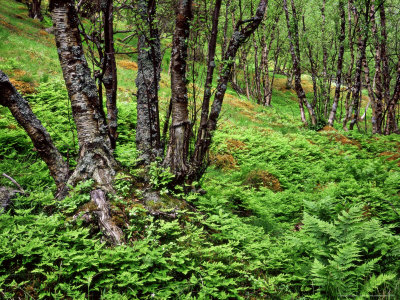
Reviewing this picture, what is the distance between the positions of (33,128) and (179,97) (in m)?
2.45

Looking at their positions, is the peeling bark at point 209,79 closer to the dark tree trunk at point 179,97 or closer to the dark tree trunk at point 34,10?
the dark tree trunk at point 179,97

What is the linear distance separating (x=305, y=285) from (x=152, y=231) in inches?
80.2

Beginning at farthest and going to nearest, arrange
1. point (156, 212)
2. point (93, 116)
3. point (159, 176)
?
point (159, 176), point (93, 116), point (156, 212)

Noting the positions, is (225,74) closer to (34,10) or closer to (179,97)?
(179,97)

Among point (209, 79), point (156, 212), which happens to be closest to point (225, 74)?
point (209, 79)

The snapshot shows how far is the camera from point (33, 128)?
3.97 m

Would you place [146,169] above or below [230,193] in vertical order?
above

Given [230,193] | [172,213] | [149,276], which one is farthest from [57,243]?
[230,193]

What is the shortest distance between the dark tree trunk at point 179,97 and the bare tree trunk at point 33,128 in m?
1.78

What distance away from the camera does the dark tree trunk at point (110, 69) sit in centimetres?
446

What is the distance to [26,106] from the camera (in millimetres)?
3984

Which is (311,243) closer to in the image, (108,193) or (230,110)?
(108,193)

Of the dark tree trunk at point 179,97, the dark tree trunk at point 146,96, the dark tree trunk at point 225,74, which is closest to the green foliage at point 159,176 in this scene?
the dark tree trunk at point 179,97

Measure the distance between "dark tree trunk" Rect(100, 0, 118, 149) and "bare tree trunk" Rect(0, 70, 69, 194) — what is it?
124 cm
